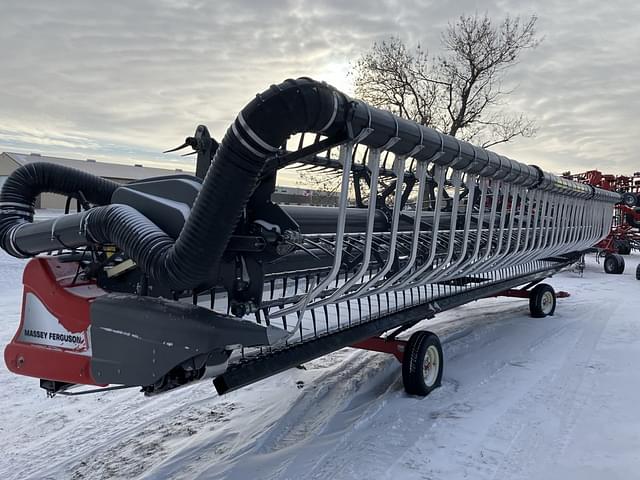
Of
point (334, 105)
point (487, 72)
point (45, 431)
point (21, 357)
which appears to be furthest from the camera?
point (487, 72)

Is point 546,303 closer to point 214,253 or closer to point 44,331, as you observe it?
point 214,253

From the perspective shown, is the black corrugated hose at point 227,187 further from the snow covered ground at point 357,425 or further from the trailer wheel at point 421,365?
the trailer wheel at point 421,365

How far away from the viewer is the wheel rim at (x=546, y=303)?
299 inches

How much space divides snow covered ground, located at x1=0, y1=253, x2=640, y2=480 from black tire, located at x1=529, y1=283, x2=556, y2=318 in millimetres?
1928

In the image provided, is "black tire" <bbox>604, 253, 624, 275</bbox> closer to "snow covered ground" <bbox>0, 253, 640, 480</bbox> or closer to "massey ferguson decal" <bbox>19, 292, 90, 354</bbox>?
"snow covered ground" <bbox>0, 253, 640, 480</bbox>

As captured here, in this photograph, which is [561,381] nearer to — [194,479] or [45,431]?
[194,479]

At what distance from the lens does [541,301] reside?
756cm

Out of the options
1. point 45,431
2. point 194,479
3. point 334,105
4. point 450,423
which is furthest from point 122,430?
point 334,105

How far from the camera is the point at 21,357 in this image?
114 inches

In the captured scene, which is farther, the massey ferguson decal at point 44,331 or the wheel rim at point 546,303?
the wheel rim at point 546,303

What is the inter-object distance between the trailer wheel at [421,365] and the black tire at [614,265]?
1165 cm

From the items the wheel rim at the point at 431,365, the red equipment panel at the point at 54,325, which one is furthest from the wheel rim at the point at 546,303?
the red equipment panel at the point at 54,325

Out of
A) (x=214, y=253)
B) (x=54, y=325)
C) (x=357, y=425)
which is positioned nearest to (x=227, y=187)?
(x=214, y=253)

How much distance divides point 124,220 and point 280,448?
1806 mm
